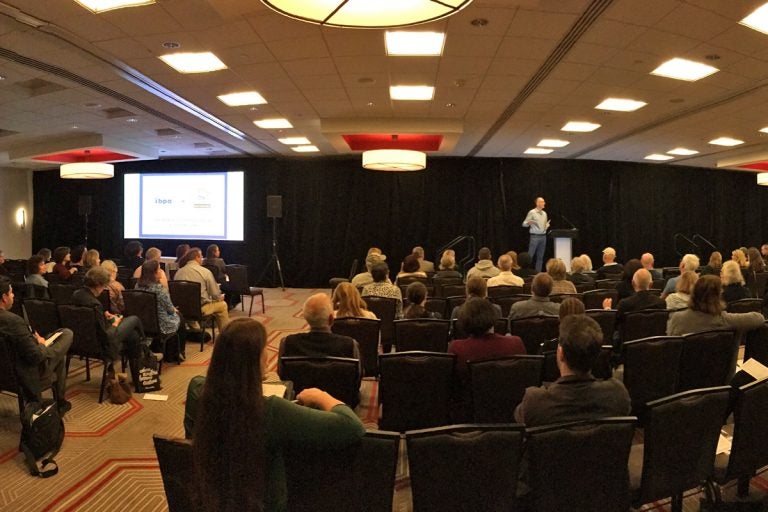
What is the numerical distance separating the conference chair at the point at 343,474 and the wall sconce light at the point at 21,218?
59.9 feet

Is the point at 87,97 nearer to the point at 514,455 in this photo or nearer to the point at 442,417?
the point at 442,417

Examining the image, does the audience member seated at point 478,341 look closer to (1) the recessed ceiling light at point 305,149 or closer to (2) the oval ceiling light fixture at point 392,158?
(2) the oval ceiling light fixture at point 392,158

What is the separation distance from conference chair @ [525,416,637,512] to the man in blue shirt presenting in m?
10.8

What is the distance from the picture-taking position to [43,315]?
4742 mm

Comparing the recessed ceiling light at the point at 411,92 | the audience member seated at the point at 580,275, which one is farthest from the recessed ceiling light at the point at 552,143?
the recessed ceiling light at the point at 411,92

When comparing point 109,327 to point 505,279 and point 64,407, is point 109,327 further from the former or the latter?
point 505,279

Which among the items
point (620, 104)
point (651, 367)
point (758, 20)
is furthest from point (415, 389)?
point (620, 104)

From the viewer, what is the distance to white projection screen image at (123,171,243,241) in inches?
511

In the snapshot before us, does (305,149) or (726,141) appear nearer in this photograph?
(726,141)

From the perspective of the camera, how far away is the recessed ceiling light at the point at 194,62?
5.41m

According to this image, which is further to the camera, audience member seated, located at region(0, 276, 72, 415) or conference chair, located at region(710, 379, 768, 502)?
audience member seated, located at region(0, 276, 72, 415)

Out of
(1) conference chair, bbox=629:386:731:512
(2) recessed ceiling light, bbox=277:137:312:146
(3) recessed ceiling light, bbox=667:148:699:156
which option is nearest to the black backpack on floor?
(1) conference chair, bbox=629:386:731:512

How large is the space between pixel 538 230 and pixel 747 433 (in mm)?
10505

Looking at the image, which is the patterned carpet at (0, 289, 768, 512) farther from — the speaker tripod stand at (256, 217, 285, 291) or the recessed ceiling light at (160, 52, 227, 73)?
the speaker tripod stand at (256, 217, 285, 291)
